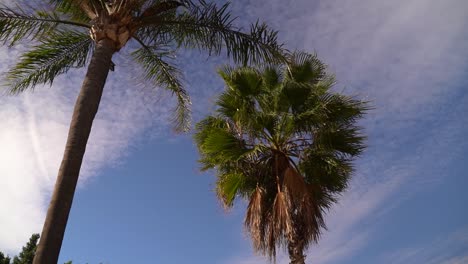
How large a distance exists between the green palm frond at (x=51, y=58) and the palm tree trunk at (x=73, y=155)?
7.10ft

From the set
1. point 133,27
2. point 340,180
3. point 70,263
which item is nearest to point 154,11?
Result: point 133,27

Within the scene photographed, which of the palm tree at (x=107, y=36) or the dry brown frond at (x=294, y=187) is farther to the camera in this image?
the dry brown frond at (x=294, y=187)

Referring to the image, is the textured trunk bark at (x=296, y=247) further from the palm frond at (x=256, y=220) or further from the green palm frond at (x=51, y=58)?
the green palm frond at (x=51, y=58)

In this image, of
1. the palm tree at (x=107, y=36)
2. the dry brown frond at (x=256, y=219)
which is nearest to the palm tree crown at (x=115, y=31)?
the palm tree at (x=107, y=36)

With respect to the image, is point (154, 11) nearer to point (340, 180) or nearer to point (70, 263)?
point (340, 180)

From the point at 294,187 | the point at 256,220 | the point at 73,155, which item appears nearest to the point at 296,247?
the point at 256,220

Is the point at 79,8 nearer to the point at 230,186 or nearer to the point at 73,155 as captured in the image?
the point at 73,155

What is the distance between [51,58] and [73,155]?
377 centimetres

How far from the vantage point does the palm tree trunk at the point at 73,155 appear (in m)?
4.40

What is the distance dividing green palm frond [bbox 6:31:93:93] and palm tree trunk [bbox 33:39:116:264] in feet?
7.10

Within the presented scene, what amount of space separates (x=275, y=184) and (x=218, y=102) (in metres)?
2.88

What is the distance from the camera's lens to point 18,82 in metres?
8.06

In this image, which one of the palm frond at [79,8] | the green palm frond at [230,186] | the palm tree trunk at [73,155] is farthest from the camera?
the green palm frond at [230,186]

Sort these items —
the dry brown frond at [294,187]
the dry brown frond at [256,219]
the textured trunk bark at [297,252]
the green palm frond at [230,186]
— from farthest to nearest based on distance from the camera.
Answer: the green palm frond at [230,186]
the dry brown frond at [256,219]
the dry brown frond at [294,187]
the textured trunk bark at [297,252]
